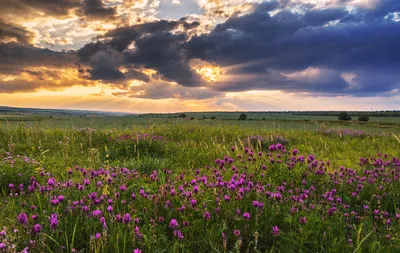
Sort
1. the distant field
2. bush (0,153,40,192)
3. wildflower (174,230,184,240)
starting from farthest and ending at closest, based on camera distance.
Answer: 1. the distant field
2. bush (0,153,40,192)
3. wildflower (174,230,184,240)

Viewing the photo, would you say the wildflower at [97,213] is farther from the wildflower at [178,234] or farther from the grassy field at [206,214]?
the wildflower at [178,234]

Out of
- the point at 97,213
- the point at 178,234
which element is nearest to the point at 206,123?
the point at 97,213

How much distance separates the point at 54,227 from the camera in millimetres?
2814

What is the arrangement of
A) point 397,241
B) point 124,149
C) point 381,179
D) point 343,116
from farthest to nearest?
1. point 343,116
2. point 124,149
3. point 381,179
4. point 397,241

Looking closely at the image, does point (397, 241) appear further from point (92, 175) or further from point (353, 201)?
point (92, 175)

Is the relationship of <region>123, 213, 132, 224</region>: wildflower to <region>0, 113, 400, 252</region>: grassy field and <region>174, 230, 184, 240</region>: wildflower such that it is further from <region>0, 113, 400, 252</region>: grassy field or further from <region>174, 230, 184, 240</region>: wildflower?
<region>174, 230, 184, 240</region>: wildflower

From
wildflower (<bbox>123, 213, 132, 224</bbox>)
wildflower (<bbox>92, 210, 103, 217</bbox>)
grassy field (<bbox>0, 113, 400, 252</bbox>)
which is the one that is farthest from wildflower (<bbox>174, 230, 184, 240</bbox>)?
wildflower (<bbox>92, 210, 103, 217</bbox>)

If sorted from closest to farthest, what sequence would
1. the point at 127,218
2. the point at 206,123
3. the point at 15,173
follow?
the point at 127,218
the point at 15,173
the point at 206,123

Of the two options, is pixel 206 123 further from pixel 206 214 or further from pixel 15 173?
pixel 206 214

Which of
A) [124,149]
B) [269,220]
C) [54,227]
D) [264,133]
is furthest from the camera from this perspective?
[264,133]

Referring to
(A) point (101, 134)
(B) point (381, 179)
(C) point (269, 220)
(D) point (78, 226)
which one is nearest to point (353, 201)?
(B) point (381, 179)

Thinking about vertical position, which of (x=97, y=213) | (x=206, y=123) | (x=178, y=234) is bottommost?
(x=178, y=234)

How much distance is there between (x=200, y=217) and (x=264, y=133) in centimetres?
1111

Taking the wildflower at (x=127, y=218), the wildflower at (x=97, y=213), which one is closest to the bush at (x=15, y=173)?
the wildflower at (x=97, y=213)
